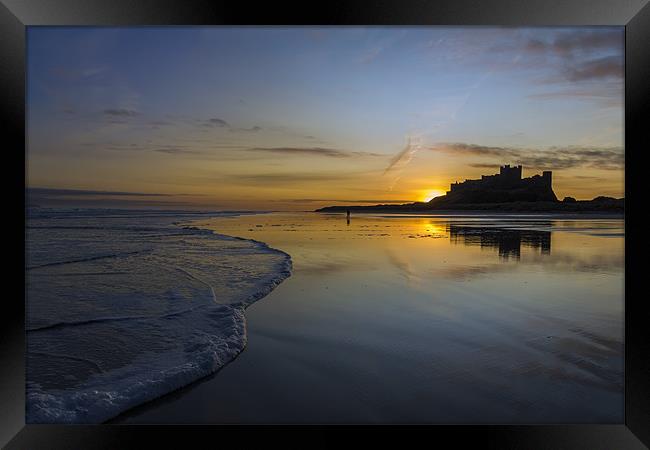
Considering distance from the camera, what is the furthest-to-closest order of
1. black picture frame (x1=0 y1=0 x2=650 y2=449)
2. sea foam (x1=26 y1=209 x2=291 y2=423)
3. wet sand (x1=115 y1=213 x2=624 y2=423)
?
sea foam (x1=26 y1=209 x2=291 y2=423) < wet sand (x1=115 y1=213 x2=624 y2=423) < black picture frame (x1=0 y1=0 x2=650 y2=449)

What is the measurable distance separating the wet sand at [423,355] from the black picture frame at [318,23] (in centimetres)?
14

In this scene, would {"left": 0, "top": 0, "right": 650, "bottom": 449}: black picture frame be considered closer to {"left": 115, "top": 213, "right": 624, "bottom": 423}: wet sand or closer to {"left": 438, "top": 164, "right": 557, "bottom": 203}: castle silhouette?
{"left": 115, "top": 213, "right": 624, "bottom": 423}: wet sand

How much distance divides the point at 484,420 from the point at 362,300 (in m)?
2.04

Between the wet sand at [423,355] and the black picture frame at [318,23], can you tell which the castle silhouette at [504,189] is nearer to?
the wet sand at [423,355]

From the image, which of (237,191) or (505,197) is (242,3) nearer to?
(237,191)

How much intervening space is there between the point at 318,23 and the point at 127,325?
9.13 ft

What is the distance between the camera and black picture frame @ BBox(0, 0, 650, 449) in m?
1.81

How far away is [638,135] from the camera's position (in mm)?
1884

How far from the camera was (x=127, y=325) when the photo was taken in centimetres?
328

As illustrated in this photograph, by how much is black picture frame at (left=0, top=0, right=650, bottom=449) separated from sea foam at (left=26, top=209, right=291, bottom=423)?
287 mm

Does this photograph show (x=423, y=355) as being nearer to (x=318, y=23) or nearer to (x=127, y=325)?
(x=318, y=23)

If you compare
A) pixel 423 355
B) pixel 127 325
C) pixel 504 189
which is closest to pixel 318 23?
pixel 423 355

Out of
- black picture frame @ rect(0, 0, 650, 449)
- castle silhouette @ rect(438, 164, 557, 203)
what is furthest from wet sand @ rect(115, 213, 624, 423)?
castle silhouette @ rect(438, 164, 557, 203)

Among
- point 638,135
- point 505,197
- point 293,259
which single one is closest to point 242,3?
point 638,135
